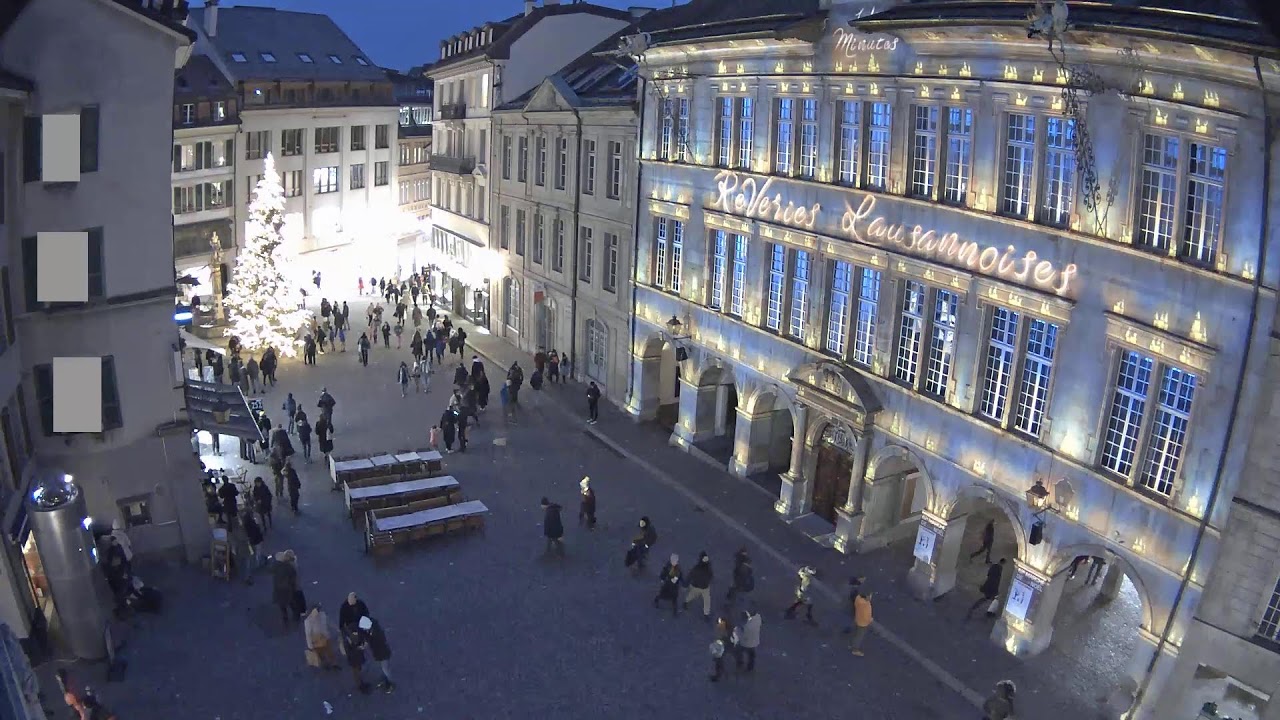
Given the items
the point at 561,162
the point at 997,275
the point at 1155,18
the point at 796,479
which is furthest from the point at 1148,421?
the point at 561,162

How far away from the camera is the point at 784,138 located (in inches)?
1017

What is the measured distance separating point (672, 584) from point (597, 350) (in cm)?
1734

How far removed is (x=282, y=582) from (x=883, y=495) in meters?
14.1

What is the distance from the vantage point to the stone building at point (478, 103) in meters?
44.1

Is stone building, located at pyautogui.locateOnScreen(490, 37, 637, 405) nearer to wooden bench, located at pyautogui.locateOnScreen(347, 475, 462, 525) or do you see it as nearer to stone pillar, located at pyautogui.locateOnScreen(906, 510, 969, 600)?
wooden bench, located at pyautogui.locateOnScreen(347, 475, 462, 525)

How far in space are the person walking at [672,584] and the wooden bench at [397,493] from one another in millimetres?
6905

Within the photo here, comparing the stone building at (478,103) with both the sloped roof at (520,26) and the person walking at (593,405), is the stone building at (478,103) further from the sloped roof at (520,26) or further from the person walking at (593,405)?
the person walking at (593,405)

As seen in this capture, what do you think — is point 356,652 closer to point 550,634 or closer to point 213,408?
point 550,634

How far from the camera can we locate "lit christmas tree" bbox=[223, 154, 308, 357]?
38.9 m

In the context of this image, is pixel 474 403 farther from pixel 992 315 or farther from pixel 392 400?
pixel 992 315

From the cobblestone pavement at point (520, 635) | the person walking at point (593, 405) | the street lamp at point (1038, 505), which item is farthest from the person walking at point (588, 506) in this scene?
the street lamp at point (1038, 505)

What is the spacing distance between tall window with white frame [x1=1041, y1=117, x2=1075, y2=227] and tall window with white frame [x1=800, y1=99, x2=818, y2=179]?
22.7ft

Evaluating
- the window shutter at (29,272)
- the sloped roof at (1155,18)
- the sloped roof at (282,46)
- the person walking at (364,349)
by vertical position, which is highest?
the sloped roof at (282,46)

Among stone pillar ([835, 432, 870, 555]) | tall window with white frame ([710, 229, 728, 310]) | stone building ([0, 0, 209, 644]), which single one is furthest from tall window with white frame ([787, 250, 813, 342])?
stone building ([0, 0, 209, 644])
